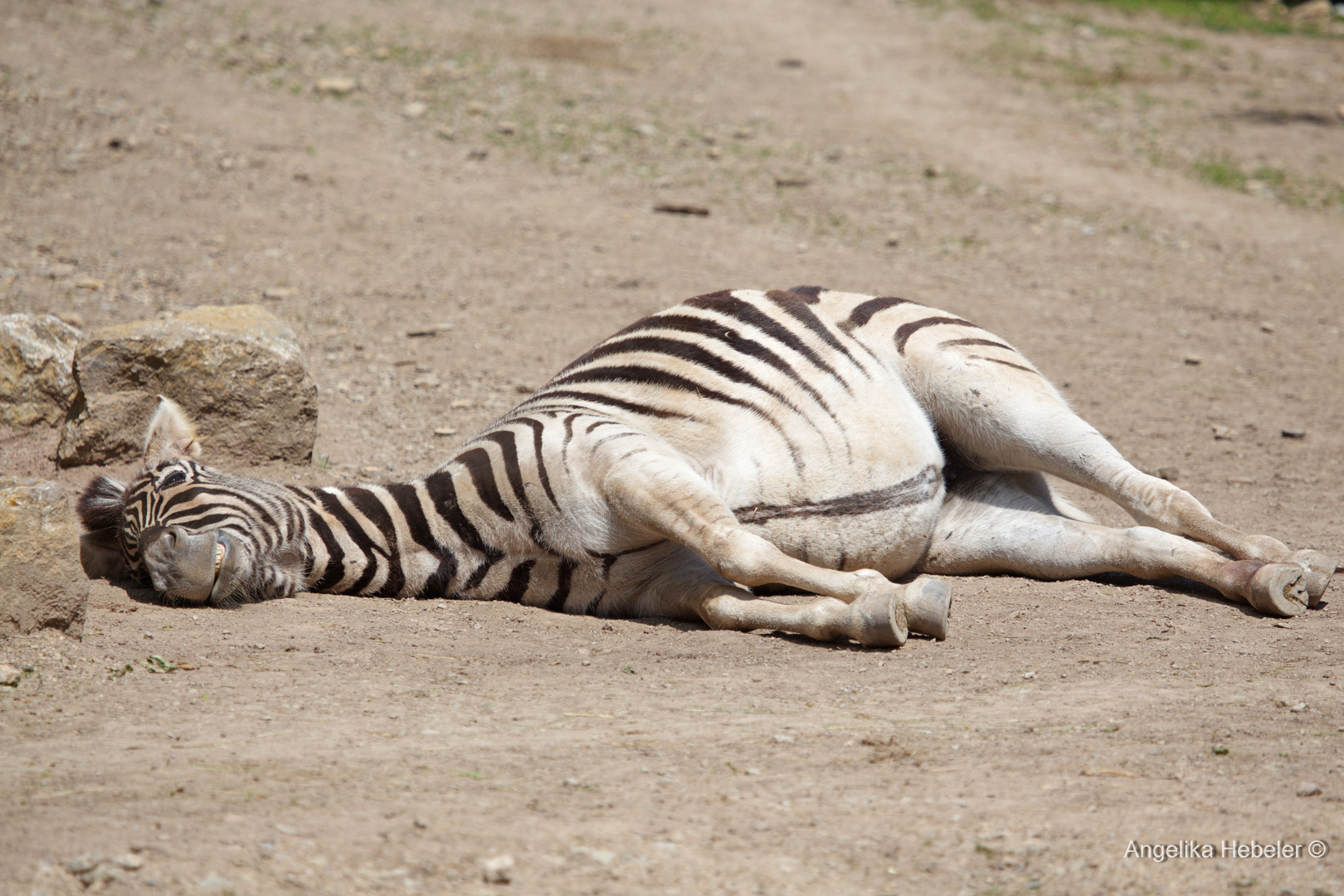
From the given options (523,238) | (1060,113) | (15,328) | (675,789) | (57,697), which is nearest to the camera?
(675,789)

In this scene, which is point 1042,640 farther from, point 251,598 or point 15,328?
point 15,328

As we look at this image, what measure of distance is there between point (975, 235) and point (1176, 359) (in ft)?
8.26

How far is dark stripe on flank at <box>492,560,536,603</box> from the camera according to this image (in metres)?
4.17

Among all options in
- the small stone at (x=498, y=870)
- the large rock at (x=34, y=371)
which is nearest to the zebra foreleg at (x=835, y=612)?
the small stone at (x=498, y=870)

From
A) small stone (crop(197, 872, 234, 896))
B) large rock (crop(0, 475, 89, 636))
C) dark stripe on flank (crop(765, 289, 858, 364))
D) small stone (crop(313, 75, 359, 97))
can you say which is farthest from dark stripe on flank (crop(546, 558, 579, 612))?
small stone (crop(313, 75, 359, 97))

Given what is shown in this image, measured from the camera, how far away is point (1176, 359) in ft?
25.2

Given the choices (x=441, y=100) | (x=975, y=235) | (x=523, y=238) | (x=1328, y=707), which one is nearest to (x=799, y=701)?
(x=1328, y=707)

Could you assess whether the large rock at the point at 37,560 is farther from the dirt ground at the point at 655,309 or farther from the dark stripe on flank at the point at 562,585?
the dark stripe on flank at the point at 562,585

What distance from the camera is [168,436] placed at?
4.29m

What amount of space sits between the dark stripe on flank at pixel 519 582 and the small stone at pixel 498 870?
1.99 meters

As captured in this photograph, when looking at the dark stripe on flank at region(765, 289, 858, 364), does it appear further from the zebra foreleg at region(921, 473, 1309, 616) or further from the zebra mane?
the zebra mane

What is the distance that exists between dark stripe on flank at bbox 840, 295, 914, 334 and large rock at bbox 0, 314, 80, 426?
360 centimetres

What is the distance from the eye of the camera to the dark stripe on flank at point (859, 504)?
4227 millimetres

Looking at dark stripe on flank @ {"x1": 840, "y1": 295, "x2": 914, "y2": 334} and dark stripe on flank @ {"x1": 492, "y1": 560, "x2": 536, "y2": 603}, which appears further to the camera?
dark stripe on flank @ {"x1": 840, "y1": 295, "x2": 914, "y2": 334}
